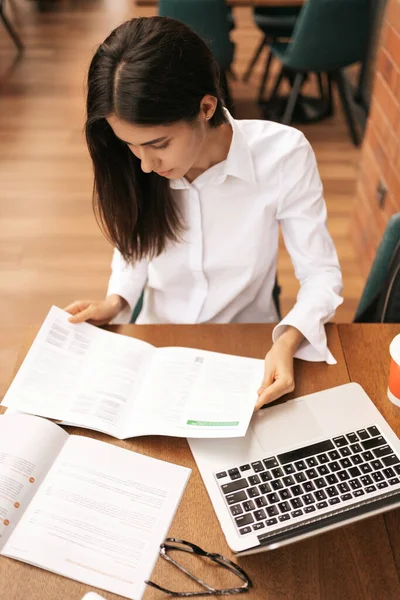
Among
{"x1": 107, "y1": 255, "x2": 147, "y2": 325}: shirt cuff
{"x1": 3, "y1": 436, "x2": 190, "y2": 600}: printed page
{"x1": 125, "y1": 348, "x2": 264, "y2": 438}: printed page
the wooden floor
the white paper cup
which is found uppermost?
the white paper cup

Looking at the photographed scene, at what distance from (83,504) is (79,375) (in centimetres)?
26

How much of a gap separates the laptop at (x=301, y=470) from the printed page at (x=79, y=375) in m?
0.16

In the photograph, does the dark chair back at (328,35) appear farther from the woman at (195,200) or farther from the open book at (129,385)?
the open book at (129,385)

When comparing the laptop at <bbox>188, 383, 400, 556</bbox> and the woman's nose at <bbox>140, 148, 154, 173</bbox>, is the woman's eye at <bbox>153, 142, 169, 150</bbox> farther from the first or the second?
the laptop at <bbox>188, 383, 400, 556</bbox>

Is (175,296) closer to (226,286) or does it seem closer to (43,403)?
(226,286)

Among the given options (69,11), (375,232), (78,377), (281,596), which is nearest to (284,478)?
(281,596)

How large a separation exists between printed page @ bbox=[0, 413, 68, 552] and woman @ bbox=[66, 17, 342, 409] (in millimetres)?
260

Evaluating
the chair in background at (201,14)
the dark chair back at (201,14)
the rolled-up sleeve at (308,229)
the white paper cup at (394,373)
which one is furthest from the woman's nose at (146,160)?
the dark chair back at (201,14)

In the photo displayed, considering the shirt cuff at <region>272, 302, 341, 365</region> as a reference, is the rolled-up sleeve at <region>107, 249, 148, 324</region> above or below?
below

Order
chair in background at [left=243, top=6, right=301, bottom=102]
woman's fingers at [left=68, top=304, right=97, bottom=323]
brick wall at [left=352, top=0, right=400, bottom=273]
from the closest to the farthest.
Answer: woman's fingers at [left=68, top=304, right=97, bottom=323] < brick wall at [left=352, top=0, right=400, bottom=273] < chair in background at [left=243, top=6, right=301, bottom=102]

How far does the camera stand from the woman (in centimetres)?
100

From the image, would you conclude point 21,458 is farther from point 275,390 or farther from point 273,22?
A: point 273,22

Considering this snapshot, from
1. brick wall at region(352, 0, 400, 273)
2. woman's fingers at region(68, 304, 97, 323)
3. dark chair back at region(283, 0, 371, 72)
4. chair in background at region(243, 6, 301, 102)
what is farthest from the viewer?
chair in background at region(243, 6, 301, 102)

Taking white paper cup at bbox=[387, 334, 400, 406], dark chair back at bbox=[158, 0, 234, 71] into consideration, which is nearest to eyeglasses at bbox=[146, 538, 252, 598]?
white paper cup at bbox=[387, 334, 400, 406]
